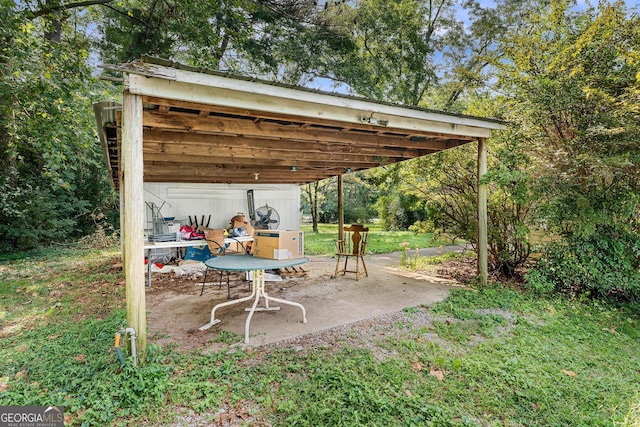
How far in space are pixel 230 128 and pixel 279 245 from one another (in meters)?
1.58

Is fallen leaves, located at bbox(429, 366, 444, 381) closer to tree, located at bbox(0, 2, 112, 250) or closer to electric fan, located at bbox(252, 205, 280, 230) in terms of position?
electric fan, located at bbox(252, 205, 280, 230)

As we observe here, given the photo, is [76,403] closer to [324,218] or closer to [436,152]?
[436,152]

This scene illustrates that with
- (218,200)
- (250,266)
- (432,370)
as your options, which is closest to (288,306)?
(250,266)

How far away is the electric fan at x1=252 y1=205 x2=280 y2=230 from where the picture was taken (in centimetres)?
816

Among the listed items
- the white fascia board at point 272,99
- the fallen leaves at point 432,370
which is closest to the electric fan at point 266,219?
the white fascia board at point 272,99

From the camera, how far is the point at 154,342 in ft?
9.54

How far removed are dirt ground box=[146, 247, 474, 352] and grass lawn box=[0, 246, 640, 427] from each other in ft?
1.08

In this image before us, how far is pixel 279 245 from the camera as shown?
10.8 feet

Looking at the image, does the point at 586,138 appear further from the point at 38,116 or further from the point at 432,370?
the point at 38,116

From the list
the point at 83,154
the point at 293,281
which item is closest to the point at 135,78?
the point at 293,281

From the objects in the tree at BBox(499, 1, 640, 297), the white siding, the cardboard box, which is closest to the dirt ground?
the cardboard box

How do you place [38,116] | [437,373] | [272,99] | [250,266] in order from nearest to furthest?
[437,373]
[250,266]
[272,99]
[38,116]

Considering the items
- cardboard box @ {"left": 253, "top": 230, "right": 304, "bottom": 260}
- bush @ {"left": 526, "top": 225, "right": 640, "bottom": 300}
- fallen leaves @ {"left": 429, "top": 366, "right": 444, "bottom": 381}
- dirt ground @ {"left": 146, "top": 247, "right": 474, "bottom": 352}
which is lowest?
fallen leaves @ {"left": 429, "top": 366, "right": 444, "bottom": 381}

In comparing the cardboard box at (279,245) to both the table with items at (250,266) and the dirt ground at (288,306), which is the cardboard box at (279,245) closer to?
the table with items at (250,266)
